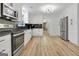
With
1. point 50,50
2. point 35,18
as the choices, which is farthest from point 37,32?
point 50,50

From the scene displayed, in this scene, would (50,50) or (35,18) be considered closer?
(50,50)

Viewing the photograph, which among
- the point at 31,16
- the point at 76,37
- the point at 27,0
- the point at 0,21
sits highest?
the point at 31,16

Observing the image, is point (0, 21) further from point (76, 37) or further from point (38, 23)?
point (38, 23)


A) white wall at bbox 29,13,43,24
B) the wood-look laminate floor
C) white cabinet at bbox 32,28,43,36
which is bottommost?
the wood-look laminate floor

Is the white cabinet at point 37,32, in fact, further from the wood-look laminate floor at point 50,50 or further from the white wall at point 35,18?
the wood-look laminate floor at point 50,50

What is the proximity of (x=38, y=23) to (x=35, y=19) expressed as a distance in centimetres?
54

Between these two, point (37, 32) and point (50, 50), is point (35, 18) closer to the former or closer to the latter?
point (37, 32)

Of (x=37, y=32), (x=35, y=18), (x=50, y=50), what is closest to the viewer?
(x=50, y=50)

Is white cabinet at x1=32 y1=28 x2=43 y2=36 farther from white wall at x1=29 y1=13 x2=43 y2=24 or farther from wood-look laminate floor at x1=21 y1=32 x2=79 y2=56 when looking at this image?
wood-look laminate floor at x1=21 y1=32 x2=79 y2=56

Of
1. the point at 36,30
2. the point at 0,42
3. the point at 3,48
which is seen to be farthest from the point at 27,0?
the point at 36,30

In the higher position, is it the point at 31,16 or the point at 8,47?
the point at 31,16

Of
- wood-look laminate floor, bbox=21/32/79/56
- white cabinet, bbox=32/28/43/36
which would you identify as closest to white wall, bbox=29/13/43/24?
white cabinet, bbox=32/28/43/36

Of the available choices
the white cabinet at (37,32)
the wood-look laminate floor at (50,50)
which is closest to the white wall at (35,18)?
the white cabinet at (37,32)

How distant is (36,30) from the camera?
11094mm
